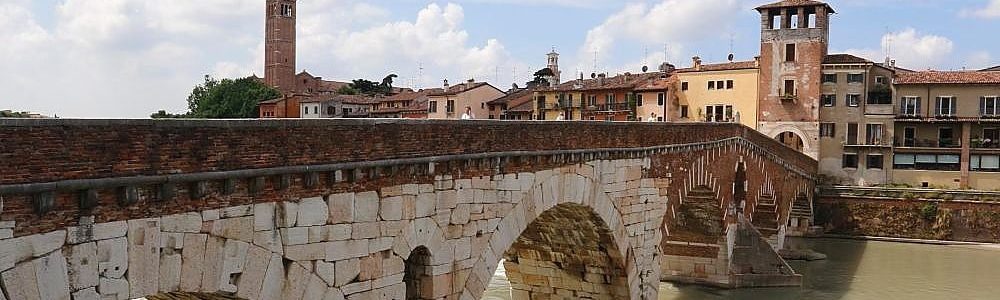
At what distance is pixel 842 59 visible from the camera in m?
41.0

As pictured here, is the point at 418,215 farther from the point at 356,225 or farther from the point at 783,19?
the point at 783,19

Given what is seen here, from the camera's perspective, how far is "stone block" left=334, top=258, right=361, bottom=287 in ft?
29.6

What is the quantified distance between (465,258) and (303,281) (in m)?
3.02

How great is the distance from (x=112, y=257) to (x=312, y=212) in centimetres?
222

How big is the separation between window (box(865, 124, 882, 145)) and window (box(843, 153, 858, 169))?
0.82 metres

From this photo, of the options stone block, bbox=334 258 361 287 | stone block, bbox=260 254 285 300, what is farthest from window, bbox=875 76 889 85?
stone block, bbox=260 254 285 300

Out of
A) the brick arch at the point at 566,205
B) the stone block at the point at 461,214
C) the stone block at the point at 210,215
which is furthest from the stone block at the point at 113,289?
the brick arch at the point at 566,205

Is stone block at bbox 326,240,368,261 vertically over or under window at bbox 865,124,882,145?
under

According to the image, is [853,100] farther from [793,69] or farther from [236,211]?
[236,211]

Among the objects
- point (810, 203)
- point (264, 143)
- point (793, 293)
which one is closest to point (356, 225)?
point (264, 143)

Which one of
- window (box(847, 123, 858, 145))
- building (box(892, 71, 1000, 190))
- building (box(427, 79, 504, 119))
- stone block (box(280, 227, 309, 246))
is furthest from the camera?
building (box(427, 79, 504, 119))

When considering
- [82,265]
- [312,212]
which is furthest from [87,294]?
[312,212]

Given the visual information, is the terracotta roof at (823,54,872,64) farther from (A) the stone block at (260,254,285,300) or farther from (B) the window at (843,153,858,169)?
(A) the stone block at (260,254,285,300)

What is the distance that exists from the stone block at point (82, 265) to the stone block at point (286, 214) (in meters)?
1.89
